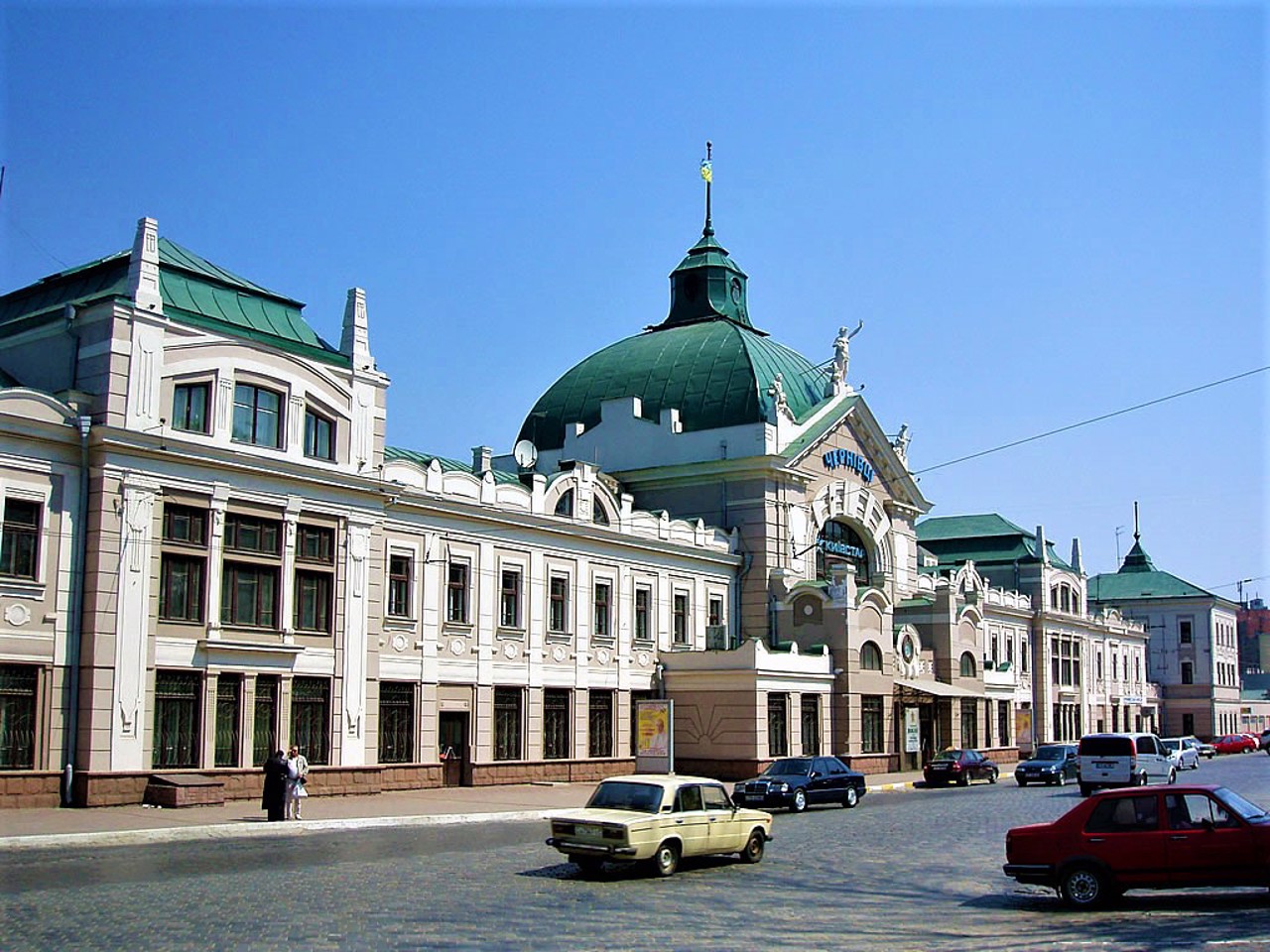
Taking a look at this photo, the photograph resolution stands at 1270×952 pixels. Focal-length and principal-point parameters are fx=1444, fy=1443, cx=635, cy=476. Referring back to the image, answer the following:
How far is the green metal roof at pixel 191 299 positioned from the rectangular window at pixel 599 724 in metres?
15.5

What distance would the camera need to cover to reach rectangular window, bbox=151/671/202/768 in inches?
1303

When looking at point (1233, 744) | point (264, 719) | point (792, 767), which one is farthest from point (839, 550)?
point (1233, 744)

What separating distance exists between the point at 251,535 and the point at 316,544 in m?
2.13

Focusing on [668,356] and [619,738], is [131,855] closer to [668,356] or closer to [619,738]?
[619,738]

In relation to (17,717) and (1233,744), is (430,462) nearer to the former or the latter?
(17,717)

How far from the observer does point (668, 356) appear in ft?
205

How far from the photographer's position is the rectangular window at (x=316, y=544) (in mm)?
36750

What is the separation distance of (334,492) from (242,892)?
64.8 ft

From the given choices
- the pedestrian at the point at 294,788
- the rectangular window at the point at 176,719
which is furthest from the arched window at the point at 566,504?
the pedestrian at the point at 294,788

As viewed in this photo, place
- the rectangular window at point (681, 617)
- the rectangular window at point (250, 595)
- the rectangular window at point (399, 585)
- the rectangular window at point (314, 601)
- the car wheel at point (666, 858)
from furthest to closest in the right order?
the rectangular window at point (681, 617) → the rectangular window at point (399, 585) → the rectangular window at point (314, 601) → the rectangular window at point (250, 595) → the car wheel at point (666, 858)

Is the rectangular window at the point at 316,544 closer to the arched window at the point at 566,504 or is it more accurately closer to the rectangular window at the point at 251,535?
the rectangular window at the point at 251,535

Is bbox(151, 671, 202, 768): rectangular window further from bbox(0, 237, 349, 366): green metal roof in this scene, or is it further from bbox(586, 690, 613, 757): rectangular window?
bbox(586, 690, 613, 757): rectangular window

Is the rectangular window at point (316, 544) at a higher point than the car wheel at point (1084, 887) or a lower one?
higher

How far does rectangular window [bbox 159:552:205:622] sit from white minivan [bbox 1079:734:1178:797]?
26186mm
